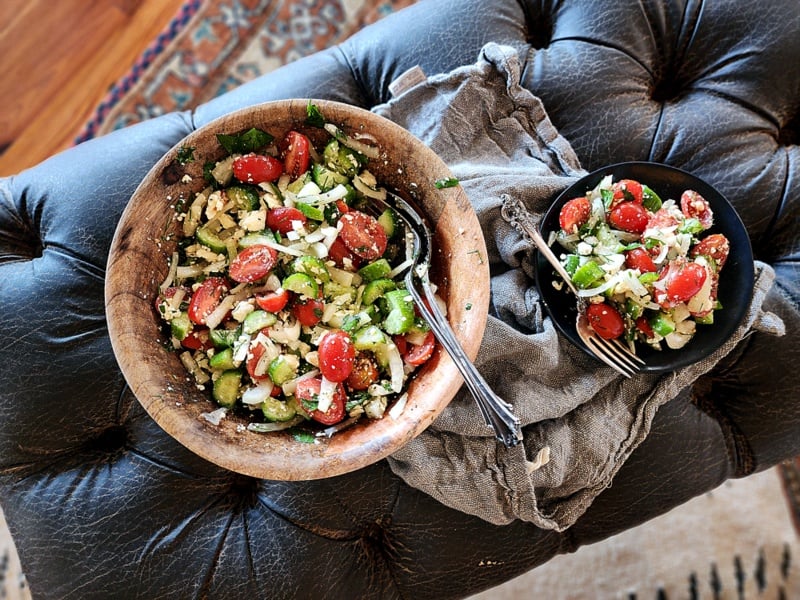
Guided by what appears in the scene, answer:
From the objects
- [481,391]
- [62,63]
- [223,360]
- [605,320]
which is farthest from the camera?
[62,63]

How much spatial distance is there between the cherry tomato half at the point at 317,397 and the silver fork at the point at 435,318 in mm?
186

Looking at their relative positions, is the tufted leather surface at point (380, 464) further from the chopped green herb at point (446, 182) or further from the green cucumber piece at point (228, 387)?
the chopped green herb at point (446, 182)

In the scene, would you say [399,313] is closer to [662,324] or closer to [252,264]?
[252,264]

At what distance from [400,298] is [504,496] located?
45 cm

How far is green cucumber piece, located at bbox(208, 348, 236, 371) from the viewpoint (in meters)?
1.10

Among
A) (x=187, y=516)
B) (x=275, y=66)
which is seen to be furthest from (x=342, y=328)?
(x=275, y=66)

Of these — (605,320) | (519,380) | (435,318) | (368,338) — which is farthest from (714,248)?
(368,338)

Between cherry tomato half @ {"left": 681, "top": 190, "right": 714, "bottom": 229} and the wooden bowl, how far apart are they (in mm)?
441

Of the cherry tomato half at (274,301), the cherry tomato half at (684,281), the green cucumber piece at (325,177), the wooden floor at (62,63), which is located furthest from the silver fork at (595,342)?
the wooden floor at (62,63)

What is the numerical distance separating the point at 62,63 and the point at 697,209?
1.86 m

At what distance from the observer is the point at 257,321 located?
42.6 inches

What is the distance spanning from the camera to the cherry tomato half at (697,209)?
125 centimetres

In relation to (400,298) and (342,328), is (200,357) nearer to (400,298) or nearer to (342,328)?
(342,328)

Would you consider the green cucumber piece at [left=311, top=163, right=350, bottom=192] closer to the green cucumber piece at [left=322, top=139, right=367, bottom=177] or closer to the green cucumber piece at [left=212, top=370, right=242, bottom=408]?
the green cucumber piece at [left=322, top=139, right=367, bottom=177]
